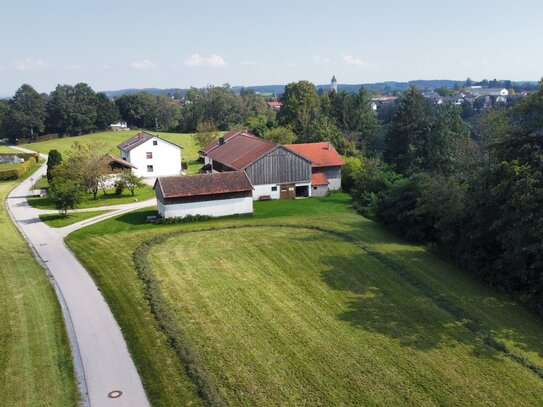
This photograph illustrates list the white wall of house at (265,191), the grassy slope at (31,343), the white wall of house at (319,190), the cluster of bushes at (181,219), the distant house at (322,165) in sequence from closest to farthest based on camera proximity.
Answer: the grassy slope at (31,343) < the cluster of bushes at (181,219) < the white wall of house at (265,191) < the white wall of house at (319,190) < the distant house at (322,165)

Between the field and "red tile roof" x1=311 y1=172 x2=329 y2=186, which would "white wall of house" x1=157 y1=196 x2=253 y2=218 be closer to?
the field

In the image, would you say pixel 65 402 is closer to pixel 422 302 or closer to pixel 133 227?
pixel 422 302

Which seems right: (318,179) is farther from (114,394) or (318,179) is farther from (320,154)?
(114,394)

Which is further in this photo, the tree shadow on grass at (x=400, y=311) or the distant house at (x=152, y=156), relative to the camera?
the distant house at (x=152, y=156)

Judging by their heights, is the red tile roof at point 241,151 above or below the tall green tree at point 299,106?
below

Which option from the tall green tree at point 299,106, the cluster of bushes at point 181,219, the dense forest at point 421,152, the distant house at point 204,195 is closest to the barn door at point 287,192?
the dense forest at point 421,152

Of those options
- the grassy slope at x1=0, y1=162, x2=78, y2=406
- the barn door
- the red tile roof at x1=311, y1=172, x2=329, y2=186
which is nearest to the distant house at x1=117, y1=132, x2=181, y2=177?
the barn door

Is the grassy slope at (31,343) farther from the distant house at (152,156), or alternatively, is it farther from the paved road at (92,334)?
the distant house at (152,156)


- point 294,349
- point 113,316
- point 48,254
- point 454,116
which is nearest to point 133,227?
point 48,254

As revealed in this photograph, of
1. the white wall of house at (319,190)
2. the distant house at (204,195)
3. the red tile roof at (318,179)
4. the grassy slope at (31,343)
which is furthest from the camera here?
the white wall of house at (319,190)
